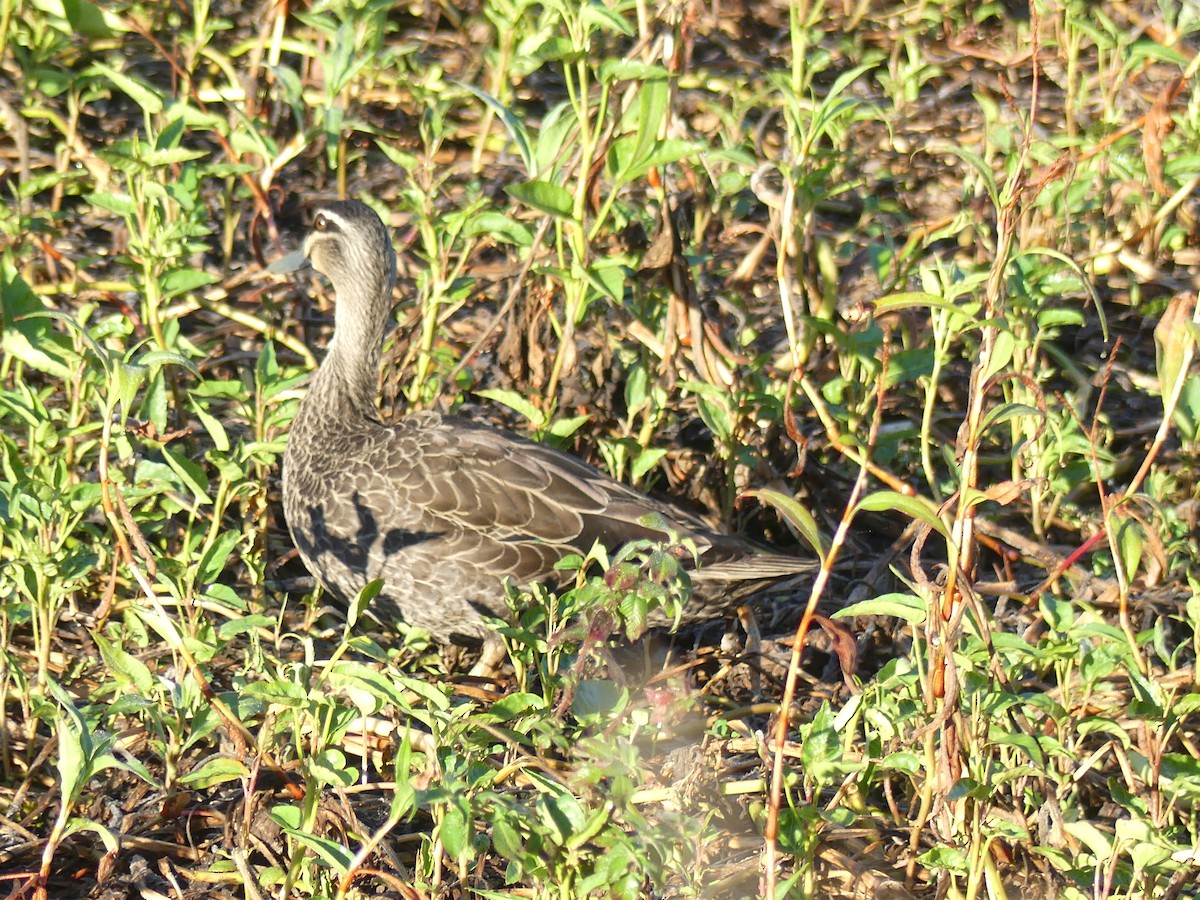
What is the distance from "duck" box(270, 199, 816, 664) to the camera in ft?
16.8

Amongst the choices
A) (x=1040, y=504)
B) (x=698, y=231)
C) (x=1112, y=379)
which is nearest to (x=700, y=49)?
(x=698, y=231)

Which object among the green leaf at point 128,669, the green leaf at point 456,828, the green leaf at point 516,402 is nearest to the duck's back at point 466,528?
the green leaf at point 516,402

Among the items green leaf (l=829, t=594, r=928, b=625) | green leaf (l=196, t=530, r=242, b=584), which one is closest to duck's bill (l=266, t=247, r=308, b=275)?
green leaf (l=196, t=530, r=242, b=584)

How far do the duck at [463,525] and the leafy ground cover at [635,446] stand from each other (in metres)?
0.15

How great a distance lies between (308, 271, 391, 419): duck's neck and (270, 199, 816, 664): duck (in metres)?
0.26

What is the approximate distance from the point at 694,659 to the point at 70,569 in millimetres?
2050

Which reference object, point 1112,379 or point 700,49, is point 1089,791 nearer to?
point 1112,379

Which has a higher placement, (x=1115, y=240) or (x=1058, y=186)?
(x=1058, y=186)

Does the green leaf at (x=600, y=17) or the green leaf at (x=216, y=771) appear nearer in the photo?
the green leaf at (x=216, y=771)

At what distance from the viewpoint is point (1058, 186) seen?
18.7 ft

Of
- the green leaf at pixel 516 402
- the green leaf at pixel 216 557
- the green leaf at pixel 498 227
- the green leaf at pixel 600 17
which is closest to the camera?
the green leaf at pixel 216 557

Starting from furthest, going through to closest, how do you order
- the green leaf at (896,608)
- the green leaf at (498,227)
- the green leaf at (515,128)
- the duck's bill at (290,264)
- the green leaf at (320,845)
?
the duck's bill at (290,264)
the green leaf at (498,227)
the green leaf at (515,128)
the green leaf at (896,608)
the green leaf at (320,845)

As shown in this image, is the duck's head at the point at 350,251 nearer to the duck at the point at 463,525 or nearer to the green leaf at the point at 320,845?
the duck at the point at 463,525

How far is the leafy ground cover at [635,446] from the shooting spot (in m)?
3.59
